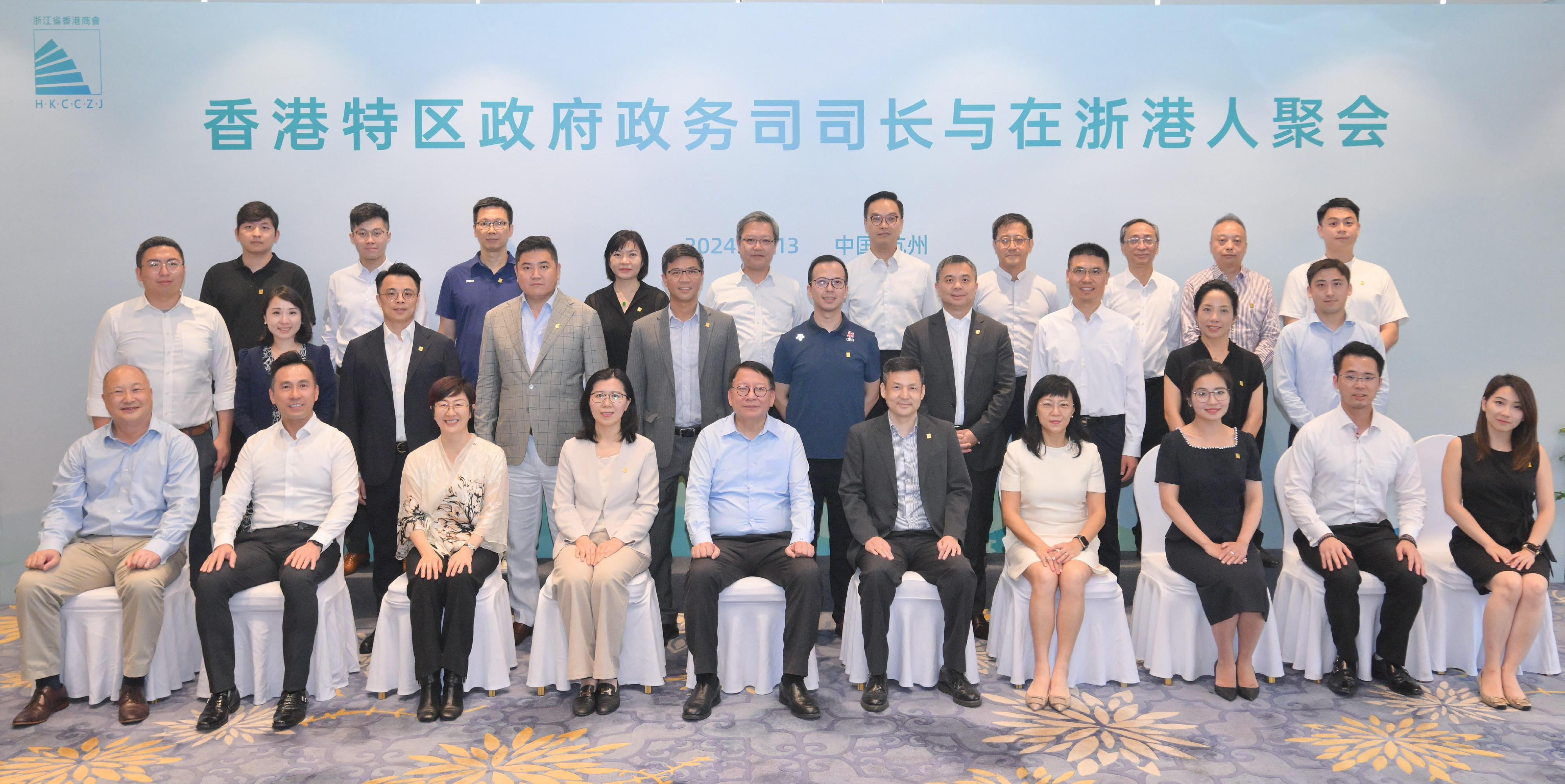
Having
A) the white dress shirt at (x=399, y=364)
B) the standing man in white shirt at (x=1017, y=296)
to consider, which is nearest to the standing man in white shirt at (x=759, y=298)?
the standing man in white shirt at (x=1017, y=296)

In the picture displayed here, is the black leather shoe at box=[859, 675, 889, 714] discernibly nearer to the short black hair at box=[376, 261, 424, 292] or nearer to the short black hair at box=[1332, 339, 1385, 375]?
the short black hair at box=[1332, 339, 1385, 375]

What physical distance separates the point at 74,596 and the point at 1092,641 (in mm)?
3608

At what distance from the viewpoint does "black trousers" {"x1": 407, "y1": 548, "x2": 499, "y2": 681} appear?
314 cm

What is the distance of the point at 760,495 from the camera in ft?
11.4

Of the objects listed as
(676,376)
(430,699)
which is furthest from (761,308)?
(430,699)

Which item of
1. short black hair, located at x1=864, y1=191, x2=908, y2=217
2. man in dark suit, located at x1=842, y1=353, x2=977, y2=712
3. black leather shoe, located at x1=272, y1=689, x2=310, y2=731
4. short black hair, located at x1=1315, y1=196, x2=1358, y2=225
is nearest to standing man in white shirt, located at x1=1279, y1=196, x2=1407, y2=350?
short black hair, located at x1=1315, y1=196, x2=1358, y2=225

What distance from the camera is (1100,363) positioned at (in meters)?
3.93

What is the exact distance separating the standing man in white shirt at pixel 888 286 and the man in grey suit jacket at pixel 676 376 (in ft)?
2.30

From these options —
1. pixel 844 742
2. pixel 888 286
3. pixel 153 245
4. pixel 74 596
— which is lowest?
pixel 844 742

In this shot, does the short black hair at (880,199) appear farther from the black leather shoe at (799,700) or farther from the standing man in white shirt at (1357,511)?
the black leather shoe at (799,700)

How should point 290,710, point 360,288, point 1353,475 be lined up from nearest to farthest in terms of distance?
point 290,710 → point 1353,475 → point 360,288

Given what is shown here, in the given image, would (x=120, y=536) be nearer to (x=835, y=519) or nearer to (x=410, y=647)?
(x=410, y=647)

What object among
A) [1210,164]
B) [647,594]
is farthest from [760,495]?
[1210,164]

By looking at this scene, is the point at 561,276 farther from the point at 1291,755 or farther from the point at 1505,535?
the point at 1505,535
